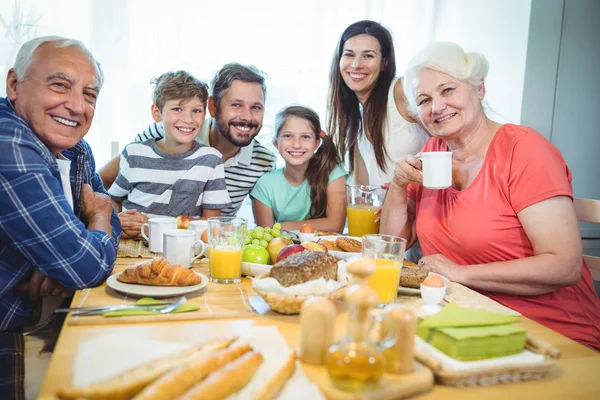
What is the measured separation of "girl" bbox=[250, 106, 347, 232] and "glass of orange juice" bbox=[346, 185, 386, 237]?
0.29 m

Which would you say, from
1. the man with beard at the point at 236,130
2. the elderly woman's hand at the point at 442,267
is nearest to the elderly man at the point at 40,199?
the elderly woman's hand at the point at 442,267

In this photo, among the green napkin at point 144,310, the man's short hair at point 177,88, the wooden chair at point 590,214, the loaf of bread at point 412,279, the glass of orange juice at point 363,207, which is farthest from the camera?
the man's short hair at point 177,88

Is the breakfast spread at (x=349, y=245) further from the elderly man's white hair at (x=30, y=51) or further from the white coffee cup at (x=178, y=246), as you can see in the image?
the elderly man's white hair at (x=30, y=51)

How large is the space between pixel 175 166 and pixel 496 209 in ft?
4.81

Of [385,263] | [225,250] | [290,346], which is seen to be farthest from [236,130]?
[290,346]

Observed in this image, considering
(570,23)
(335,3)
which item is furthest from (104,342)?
(570,23)

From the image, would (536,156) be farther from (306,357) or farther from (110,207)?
(110,207)

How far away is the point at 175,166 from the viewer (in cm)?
239

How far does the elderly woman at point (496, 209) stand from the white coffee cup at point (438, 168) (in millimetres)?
136

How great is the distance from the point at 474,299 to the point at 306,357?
0.64 metres

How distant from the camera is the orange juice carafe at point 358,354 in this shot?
2.43ft

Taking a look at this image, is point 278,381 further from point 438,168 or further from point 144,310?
point 438,168

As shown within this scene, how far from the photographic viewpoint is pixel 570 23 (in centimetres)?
384

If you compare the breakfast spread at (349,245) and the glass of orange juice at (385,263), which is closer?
the glass of orange juice at (385,263)
